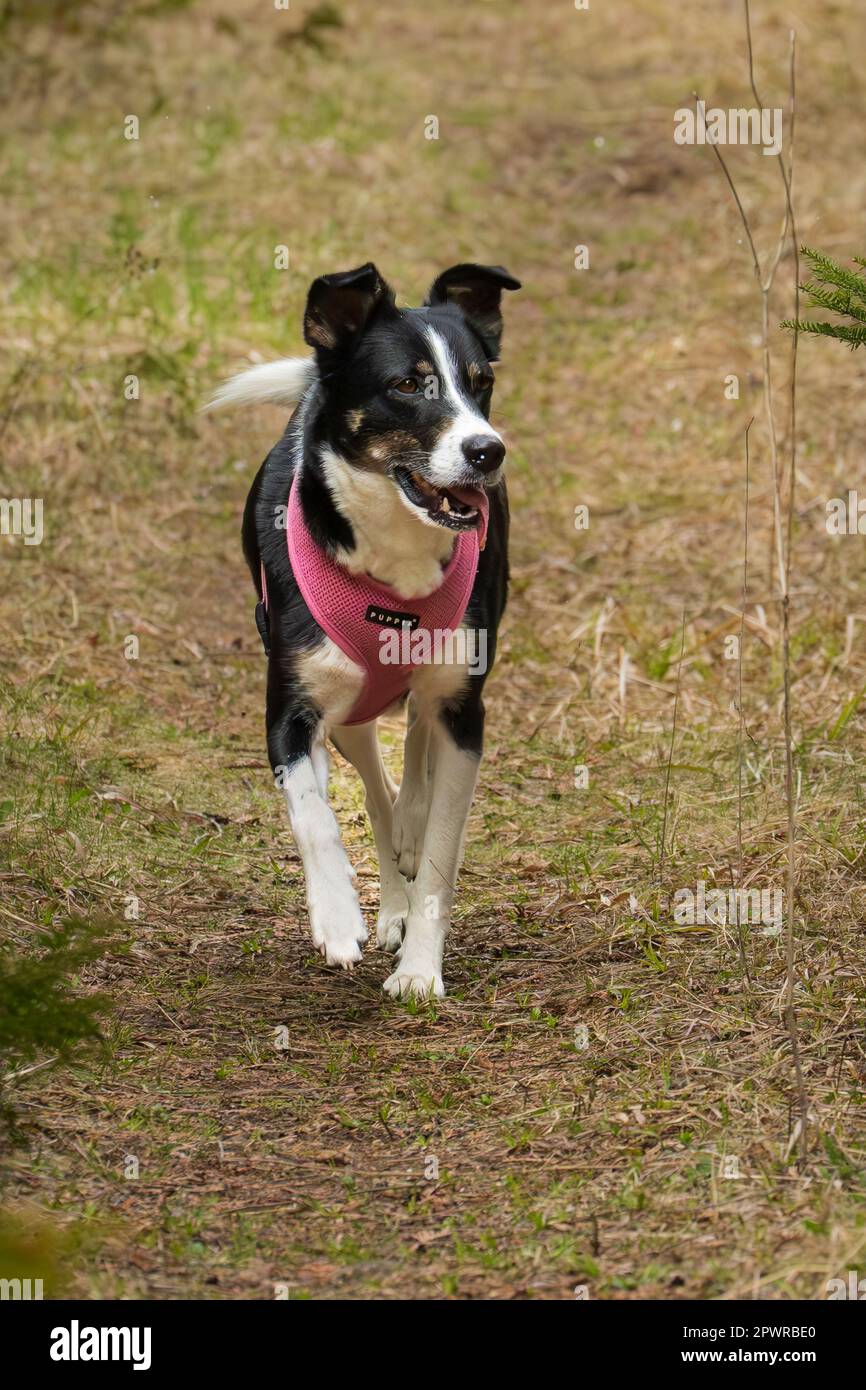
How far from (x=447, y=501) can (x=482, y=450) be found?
0.23 m

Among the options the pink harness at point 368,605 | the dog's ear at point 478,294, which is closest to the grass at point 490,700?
the pink harness at point 368,605

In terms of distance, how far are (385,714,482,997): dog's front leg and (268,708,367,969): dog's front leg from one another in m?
0.34

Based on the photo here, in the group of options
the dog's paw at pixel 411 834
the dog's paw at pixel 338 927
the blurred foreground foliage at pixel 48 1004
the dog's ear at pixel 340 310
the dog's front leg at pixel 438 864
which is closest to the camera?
the blurred foreground foliage at pixel 48 1004

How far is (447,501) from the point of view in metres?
4.25

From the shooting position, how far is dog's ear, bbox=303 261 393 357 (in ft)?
14.1

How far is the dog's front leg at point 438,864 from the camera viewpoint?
14.6 feet

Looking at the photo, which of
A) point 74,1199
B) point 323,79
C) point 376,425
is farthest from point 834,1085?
point 323,79

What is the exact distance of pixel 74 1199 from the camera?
328 cm
